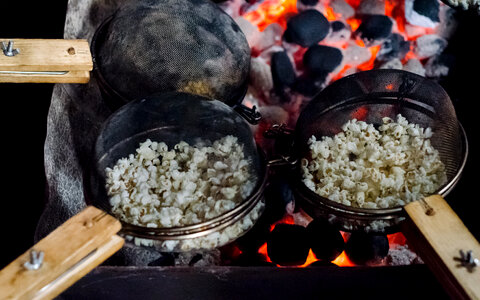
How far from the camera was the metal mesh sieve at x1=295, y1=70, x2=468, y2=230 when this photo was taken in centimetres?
159

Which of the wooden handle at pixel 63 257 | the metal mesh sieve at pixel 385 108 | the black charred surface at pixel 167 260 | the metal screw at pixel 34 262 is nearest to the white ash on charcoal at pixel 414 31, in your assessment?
the metal mesh sieve at pixel 385 108

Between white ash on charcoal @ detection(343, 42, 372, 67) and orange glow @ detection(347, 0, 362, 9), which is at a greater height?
orange glow @ detection(347, 0, 362, 9)

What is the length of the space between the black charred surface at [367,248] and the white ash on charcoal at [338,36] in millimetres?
743

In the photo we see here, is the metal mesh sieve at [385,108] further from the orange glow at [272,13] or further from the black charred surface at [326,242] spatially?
the orange glow at [272,13]

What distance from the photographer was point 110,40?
175 cm

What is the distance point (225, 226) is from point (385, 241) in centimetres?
51

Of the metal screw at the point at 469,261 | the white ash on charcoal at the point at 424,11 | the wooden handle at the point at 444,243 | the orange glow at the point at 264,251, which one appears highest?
the metal screw at the point at 469,261

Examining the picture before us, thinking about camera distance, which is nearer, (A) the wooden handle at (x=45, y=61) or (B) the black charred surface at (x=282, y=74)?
(A) the wooden handle at (x=45, y=61)

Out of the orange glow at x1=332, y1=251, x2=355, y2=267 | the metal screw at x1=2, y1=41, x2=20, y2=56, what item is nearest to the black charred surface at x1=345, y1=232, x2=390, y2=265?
the orange glow at x1=332, y1=251, x2=355, y2=267

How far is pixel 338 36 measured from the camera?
81.1 inches

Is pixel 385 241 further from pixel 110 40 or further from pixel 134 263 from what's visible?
pixel 110 40

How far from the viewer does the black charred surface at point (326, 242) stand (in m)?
1.58

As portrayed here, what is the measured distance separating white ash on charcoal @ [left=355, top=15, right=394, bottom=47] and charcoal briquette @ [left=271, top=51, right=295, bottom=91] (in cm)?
29

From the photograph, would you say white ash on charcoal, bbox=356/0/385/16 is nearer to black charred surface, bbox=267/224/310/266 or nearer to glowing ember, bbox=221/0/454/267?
glowing ember, bbox=221/0/454/267
